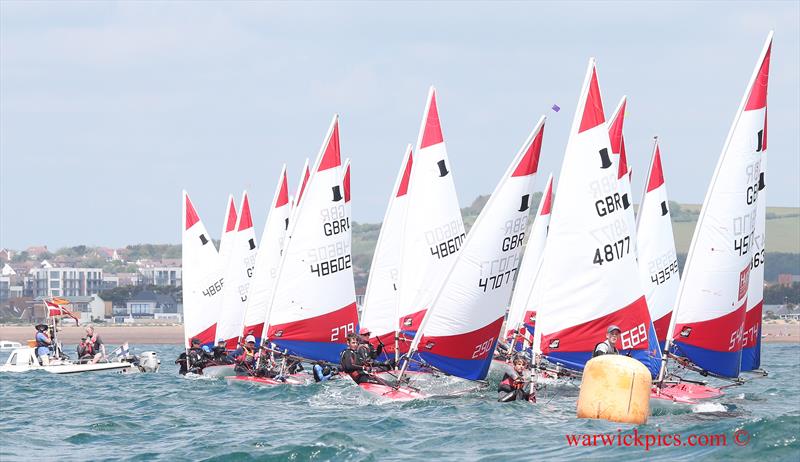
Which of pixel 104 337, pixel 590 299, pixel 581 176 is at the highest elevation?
pixel 581 176

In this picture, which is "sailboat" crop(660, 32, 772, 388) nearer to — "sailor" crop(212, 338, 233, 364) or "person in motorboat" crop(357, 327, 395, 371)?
"person in motorboat" crop(357, 327, 395, 371)

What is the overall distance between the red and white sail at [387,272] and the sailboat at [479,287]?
7.33 metres

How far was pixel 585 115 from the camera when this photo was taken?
84.1 ft

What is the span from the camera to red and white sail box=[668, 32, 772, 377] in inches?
1059

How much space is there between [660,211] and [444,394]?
11.7 m

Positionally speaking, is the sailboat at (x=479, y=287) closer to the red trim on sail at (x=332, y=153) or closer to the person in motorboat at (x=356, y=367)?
the person in motorboat at (x=356, y=367)

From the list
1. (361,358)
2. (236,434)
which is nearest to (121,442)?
(236,434)

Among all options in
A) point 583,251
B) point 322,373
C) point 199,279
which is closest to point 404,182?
point 322,373

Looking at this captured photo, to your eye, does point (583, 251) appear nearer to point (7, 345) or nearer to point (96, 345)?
point (96, 345)

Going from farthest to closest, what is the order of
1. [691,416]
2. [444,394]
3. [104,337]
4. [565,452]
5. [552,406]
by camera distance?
[104,337], [444,394], [552,406], [691,416], [565,452]

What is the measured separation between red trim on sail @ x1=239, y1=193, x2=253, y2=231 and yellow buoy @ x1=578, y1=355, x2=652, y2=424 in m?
26.9

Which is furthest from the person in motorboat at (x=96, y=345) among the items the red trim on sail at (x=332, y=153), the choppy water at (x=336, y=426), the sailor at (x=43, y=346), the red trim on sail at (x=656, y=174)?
the red trim on sail at (x=656, y=174)

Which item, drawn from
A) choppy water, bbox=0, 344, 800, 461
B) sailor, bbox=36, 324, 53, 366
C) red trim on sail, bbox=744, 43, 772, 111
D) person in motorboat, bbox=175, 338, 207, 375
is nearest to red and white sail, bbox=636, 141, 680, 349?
choppy water, bbox=0, 344, 800, 461

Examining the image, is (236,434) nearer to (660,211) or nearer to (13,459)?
(13,459)
